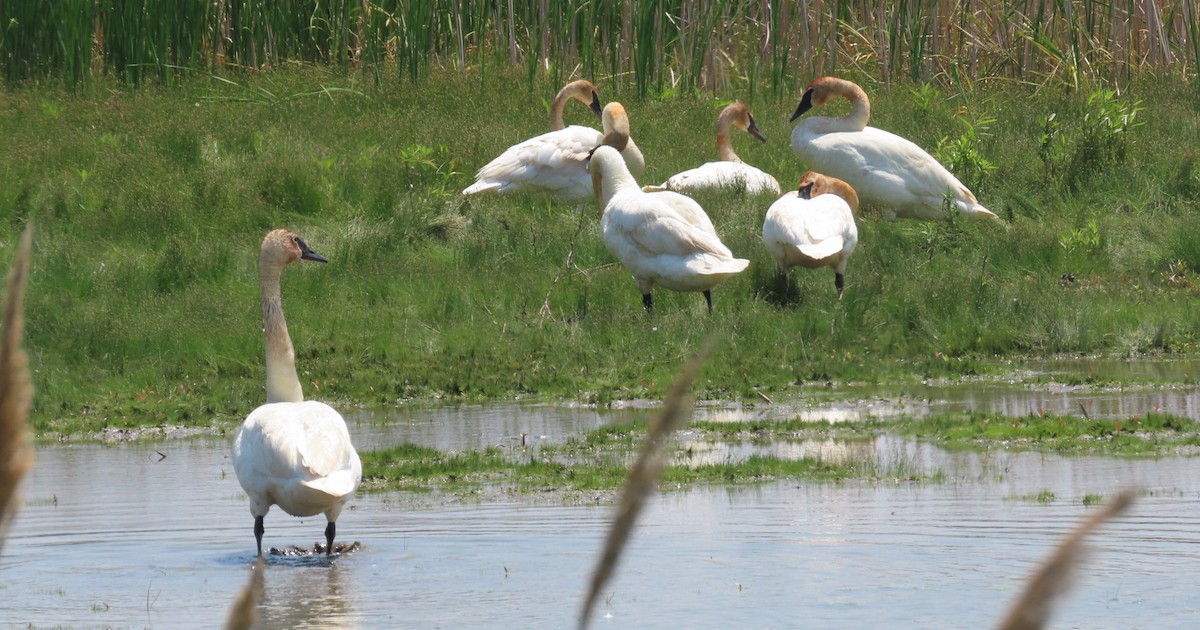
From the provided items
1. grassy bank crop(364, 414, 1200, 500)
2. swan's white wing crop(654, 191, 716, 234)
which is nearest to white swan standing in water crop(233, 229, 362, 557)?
grassy bank crop(364, 414, 1200, 500)

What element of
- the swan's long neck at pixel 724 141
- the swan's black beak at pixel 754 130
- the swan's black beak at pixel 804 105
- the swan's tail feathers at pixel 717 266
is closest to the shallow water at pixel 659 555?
the swan's tail feathers at pixel 717 266

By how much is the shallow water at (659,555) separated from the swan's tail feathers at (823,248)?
3.28 metres

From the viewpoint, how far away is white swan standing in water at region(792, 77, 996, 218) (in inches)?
542

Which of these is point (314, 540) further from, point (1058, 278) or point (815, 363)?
point (1058, 278)

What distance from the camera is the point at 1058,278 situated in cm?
1252

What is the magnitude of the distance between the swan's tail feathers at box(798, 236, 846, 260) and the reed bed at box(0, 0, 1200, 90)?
20.0 feet

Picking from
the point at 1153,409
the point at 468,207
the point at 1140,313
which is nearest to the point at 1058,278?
the point at 1140,313

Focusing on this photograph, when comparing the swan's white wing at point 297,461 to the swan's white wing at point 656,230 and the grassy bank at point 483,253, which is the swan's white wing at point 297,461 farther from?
the swan's white wing at point 656,230

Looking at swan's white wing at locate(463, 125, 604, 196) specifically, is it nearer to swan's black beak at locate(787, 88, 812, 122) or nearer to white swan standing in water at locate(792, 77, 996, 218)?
white swan standing in water at locate(792, 77, 996, 218)

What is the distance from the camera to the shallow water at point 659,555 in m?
5.23

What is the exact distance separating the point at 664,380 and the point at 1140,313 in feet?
11.2

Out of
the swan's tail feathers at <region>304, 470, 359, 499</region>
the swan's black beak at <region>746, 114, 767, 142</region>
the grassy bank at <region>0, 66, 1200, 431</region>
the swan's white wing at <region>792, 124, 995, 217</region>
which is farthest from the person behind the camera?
the swan's black beak at <region>746, 114, 767, 142</region>

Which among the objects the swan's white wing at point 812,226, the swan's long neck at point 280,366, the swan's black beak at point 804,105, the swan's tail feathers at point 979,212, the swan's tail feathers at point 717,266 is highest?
the swan's black beak at point 804,105

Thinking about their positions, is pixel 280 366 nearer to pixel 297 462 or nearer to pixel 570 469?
pixel 297 462
